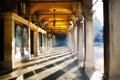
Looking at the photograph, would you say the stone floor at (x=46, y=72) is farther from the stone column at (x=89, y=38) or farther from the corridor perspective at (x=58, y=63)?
the stone column at (x=89, y=38)

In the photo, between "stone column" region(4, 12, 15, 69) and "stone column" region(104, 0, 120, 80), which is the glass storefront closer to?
"stone column" region(4, 12, 15, 69)

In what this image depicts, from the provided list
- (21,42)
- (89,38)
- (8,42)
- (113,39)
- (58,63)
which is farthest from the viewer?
(21,42)

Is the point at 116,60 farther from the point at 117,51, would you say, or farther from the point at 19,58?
the point at 19,58

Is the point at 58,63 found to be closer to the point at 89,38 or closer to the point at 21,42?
the point at 21,42

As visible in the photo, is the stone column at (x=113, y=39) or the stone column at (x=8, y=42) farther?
the stone column at (x=8, y=42)

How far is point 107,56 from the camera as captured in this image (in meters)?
7.57

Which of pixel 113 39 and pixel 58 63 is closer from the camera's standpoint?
pixel 113 39

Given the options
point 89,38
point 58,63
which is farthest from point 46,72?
point 58,63

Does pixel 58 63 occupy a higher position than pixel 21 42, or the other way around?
pixel 21 42

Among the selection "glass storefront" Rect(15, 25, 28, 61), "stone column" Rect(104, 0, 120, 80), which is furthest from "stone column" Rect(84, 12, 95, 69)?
"stone column" Rect(104, 0, 120, 80)

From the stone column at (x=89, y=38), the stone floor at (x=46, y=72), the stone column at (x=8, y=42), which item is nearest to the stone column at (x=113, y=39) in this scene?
the stone floor at (x=46, y=72)

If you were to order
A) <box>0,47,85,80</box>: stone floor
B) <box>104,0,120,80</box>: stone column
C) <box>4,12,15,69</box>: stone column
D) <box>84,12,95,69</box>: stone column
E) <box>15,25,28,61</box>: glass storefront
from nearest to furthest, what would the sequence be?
<box>104,0,120,80</box>: stone column, <box>0,47,85,80</box>: stone floor, <box>84,12,95,69</box>: stone column, <box>4,12,15,69</box>: stone column, <box>15,25,28,61</box>: glass storefront

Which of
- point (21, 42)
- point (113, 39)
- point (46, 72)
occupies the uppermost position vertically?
point (113, 39)

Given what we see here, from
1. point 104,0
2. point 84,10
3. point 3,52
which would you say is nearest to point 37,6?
point 3,52
